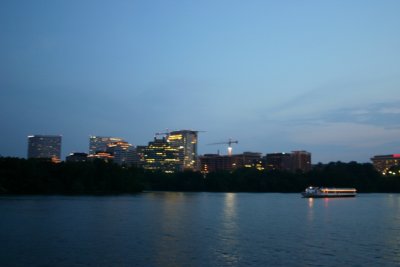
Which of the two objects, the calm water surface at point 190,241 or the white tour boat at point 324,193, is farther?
the white tour boat at point 324,193

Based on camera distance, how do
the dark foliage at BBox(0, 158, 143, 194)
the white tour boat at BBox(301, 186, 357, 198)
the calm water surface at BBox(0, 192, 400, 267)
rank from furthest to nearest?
the white tour boat at BBox(301, 186, 357, 198) < the dark foliage at BBox(0, 158, 143, 194) < the calm water surface at BBox(0, 192, 400, 267)

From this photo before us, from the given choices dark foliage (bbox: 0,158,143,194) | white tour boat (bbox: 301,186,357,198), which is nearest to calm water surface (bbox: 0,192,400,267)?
dark foliage (bbox: 0,158,143,194)

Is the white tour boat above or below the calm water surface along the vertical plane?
above

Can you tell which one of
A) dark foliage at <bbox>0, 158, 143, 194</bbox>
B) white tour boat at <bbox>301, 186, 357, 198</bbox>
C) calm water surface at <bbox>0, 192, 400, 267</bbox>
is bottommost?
calm water surface at <bbox>0, 192, 400, 267</bbox>

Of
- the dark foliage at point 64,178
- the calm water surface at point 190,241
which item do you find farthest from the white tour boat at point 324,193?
the calm water surface at point 190,241

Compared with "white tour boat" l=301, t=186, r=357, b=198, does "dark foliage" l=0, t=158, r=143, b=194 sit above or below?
above

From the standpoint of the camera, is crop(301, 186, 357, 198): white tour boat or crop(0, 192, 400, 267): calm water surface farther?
crop(301, 186, 357, 198): white tour boat

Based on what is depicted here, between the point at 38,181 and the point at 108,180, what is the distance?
29.1m

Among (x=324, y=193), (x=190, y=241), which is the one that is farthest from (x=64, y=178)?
(x=190, y=241)

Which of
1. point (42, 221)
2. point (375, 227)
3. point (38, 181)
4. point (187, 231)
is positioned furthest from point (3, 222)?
point (38, 181)

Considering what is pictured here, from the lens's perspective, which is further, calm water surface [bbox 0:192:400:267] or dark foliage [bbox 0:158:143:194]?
dark foliage [bbox 0:158:143:194]

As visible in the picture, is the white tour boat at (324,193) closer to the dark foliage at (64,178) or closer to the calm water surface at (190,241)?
the dark foliage at (64,178)

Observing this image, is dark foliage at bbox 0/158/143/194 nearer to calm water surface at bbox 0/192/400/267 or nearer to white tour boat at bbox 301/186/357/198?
white tour boat at bbox 301/186/357/198

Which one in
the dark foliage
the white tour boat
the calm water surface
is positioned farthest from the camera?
the white tour boat
